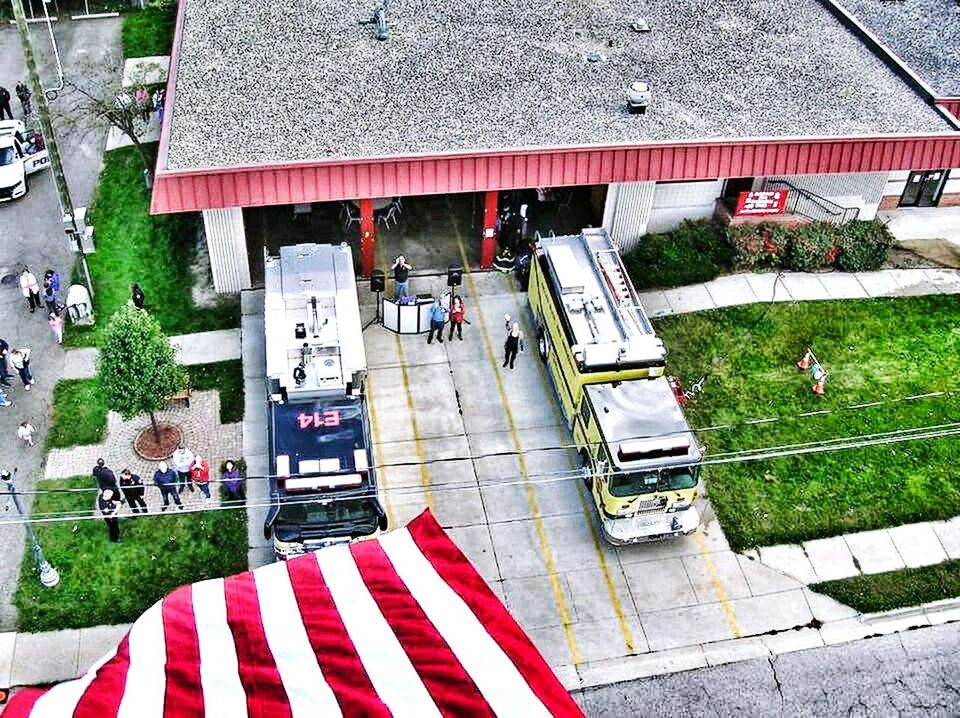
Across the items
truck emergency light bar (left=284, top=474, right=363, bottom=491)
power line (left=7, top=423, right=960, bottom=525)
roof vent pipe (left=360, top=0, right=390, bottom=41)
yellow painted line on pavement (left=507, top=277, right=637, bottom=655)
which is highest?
roof vent pipe (left=360, top=0, right=390, bottom=41)

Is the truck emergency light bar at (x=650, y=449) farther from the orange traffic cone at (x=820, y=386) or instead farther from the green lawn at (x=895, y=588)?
the orange traffic cone at (x=820, y=386)

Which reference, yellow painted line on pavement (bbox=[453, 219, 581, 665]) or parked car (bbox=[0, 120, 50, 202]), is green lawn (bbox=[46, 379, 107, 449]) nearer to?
parked car (bbox=[0, 120, 50, 202])

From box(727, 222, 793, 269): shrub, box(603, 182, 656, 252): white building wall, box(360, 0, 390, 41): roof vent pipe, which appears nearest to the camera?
box(603, 182, 656, 252): white building wall

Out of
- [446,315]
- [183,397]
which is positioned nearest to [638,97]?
[446,315]

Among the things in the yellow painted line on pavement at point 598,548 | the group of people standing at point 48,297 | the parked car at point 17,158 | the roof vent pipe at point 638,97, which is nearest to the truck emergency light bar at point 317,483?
the yellow painted line on pavement at point 598,548

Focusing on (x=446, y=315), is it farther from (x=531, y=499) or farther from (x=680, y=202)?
(x=680, y=202)

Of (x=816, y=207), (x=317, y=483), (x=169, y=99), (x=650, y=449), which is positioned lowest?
(x=816, y=207)

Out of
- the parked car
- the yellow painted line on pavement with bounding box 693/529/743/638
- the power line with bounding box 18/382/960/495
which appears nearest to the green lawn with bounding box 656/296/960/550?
the power line with bounding box 18/382/960/495
